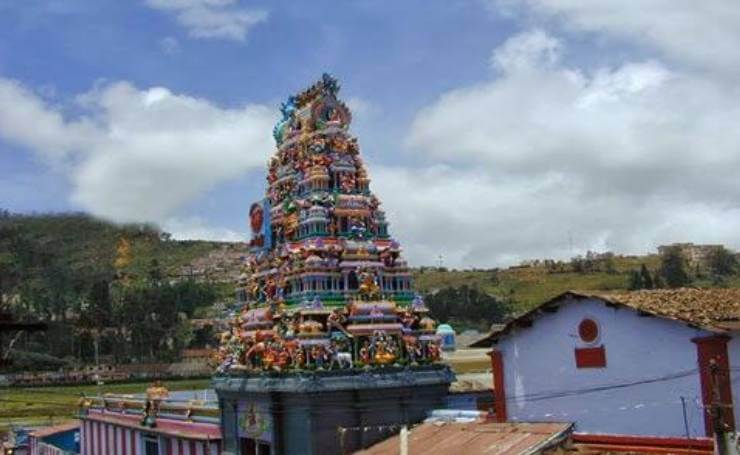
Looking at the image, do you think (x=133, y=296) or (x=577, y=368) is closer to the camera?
(x=577, y=368)

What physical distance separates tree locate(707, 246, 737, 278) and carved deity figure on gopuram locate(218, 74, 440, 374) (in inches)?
5455

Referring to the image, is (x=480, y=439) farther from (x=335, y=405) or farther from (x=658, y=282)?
(x=658, y=282)

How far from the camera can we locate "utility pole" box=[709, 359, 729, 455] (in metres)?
15.6

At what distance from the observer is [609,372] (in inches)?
766

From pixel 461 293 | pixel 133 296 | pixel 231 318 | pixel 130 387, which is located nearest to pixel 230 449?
pixel 231 318

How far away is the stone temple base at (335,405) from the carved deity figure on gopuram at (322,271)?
1.79ft

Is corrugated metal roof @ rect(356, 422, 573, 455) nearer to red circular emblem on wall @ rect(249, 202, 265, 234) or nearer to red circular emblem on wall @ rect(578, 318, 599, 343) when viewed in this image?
red circular emblem on wall @ rect(578, 318, 599, 343)

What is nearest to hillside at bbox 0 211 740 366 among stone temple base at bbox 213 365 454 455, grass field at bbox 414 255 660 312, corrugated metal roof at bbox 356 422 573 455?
grass field at bbox 414 255 660 312

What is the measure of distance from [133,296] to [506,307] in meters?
67.1

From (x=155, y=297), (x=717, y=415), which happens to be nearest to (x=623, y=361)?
(x=717, y=415)

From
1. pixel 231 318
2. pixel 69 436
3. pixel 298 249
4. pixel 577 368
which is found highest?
pixel 298 249

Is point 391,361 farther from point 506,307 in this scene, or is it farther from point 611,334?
point 506,307

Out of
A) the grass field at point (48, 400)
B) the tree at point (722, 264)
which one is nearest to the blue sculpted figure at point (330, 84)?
the grass field at point (48, 400)

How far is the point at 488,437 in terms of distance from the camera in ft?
65.1
